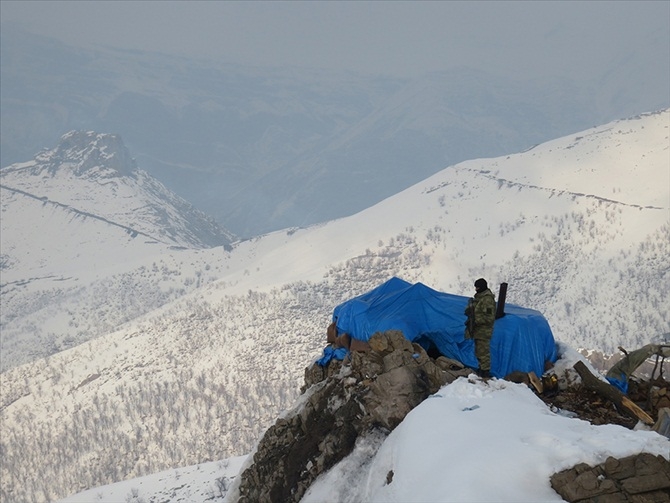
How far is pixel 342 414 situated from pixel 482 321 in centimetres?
448

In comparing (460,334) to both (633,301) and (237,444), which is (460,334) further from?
(633,301)

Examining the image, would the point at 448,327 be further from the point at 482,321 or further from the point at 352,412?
the point at 352,412

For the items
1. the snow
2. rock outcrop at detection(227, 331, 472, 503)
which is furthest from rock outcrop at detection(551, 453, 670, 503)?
rock outcrop at detection(227, 331, 472, 503)

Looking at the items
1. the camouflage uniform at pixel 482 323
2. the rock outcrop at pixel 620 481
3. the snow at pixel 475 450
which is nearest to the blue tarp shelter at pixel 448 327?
the camouflage uniform at pixel 482 323

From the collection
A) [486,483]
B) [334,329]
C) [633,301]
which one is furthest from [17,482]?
[486,483]

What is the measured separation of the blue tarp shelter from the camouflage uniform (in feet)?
4.13

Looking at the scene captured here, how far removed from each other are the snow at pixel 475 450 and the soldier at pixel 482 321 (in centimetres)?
197

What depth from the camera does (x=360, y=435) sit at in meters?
16.5

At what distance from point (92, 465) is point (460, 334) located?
181672mm

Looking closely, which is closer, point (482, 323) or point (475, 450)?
point (475, 450)

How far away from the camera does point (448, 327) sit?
21547 millimetres

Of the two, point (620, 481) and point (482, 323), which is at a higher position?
point (482, 323)

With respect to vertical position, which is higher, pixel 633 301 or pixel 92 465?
pixel 633 301

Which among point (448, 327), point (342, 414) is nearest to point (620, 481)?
point (342, 414)
